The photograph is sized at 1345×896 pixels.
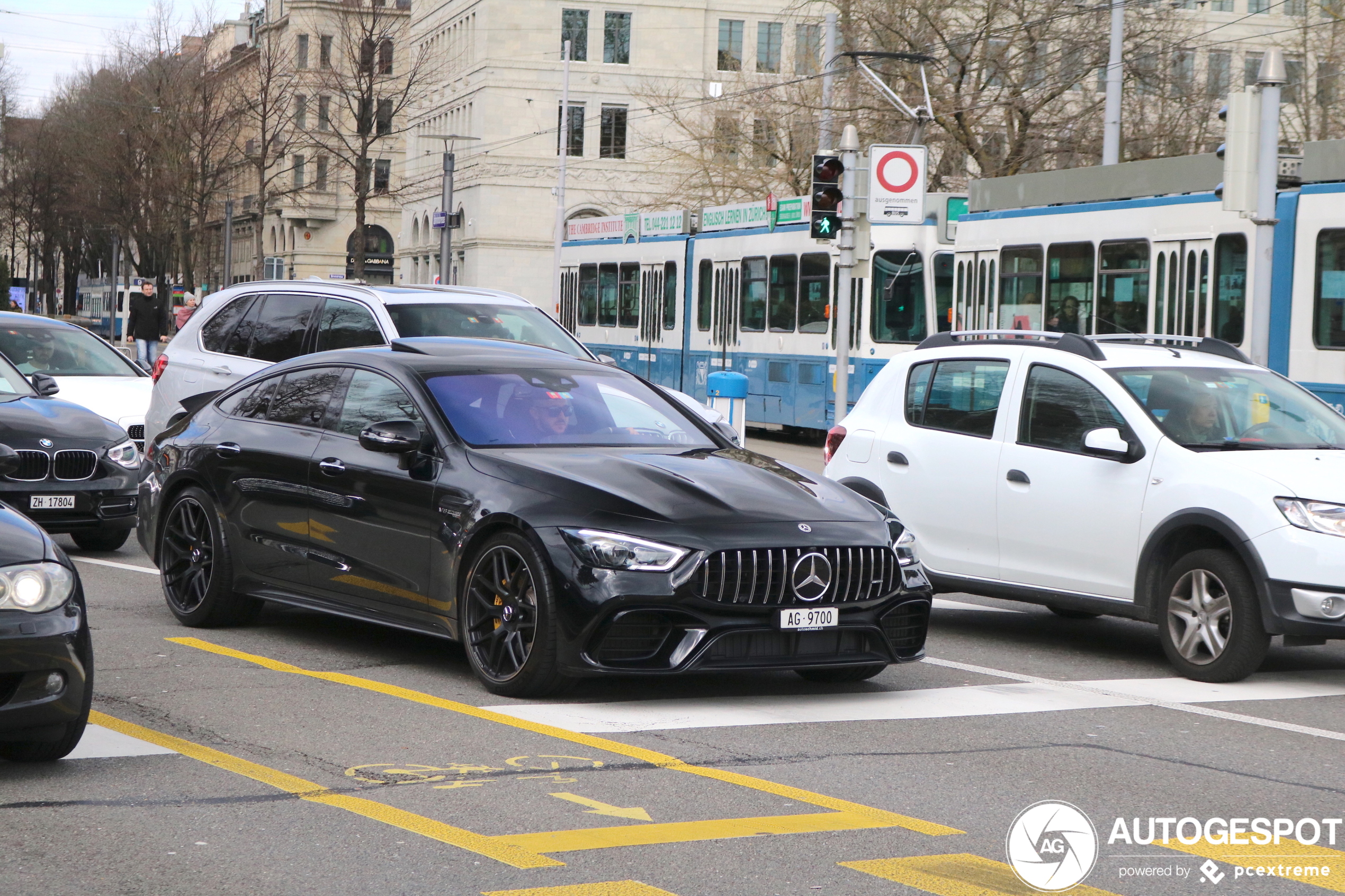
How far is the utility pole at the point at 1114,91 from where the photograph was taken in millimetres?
29125

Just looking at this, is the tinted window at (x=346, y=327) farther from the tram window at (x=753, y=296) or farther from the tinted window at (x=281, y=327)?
the tram window at (x=753, y=296)

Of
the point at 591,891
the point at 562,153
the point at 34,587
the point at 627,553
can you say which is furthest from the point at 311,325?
the point at 562,153

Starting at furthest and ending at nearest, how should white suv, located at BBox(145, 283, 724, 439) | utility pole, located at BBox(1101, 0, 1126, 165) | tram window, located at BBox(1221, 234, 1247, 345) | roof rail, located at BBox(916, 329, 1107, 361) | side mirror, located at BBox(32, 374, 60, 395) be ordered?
1. utility pole, located at BBox(1101, 0, 1126, 165)
2. tram window, located at BBox(1221, 234, 1247, 345)
3. white suv, located at BBox(145, 283, 724, 439)
4. side mirror, located at BBox(32, 374, 60, 395)
5. roof rail, located at BBox(916, 329, 1107, 361)

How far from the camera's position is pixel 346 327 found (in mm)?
13812

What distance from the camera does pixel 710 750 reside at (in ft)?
22.5

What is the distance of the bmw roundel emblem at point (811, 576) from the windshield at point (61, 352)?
10697 millimetres

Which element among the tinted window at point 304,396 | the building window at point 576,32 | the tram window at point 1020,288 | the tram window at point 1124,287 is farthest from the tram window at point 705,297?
the building window at point 576,32

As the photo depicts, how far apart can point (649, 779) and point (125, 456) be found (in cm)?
782

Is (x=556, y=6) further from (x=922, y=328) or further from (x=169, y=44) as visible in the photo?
(x=922, y=328)

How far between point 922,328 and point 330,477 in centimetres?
1828

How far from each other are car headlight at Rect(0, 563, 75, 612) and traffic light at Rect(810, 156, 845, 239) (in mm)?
14196

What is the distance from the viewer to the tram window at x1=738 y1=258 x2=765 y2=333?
3002 centimetres

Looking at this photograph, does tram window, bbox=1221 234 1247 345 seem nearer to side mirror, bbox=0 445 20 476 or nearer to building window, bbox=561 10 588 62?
side mirror, bbox=0 445 20 476

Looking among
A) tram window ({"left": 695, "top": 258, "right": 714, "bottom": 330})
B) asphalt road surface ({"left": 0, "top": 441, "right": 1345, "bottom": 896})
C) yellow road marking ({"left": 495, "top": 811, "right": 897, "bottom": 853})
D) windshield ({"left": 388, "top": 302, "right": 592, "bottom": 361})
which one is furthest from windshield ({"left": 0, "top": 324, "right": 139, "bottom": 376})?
tram window ({"left": 695, "top": 258, "right": 714, "bottom": 330})
